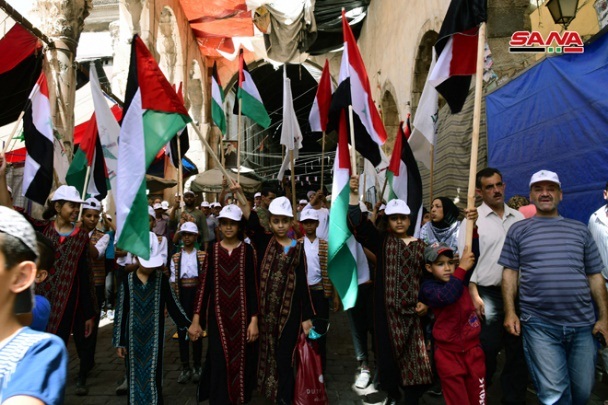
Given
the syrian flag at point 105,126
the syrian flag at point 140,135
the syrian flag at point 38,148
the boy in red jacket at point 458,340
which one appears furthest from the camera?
the syrian flag at point 38,148

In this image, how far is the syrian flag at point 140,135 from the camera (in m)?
3.15

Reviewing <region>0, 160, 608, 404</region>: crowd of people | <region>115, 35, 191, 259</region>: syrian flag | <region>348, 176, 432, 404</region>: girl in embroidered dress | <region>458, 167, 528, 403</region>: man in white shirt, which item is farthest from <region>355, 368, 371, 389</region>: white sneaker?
<region>115, 35, 191, 259</region>: syrian flag

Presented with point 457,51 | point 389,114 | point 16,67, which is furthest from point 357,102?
point 389,114

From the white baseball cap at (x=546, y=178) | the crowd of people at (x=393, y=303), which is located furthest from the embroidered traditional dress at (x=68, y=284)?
the white baseball cap at (x=546, y=178)

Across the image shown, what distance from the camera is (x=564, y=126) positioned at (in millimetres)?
4438

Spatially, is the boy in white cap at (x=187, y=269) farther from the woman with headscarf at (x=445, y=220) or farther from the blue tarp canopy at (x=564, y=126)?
the blue tarp canopy at (x=564, y=126)

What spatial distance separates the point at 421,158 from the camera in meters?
5.66

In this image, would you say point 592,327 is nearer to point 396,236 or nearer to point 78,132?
point 396,236

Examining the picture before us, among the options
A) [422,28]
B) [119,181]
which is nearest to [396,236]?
[119,181]

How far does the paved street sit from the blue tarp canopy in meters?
1.97

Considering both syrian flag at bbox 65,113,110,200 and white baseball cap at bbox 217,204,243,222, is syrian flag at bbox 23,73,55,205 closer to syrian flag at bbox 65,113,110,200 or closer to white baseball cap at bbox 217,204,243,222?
syrian flag at bbox 65,113,110,200

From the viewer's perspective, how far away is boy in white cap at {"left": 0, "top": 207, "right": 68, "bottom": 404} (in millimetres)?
1145

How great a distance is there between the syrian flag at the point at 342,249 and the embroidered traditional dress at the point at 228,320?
26.5 inches

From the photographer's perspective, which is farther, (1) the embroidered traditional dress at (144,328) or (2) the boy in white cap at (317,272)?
(2) the boy in white cap at (317,272)
